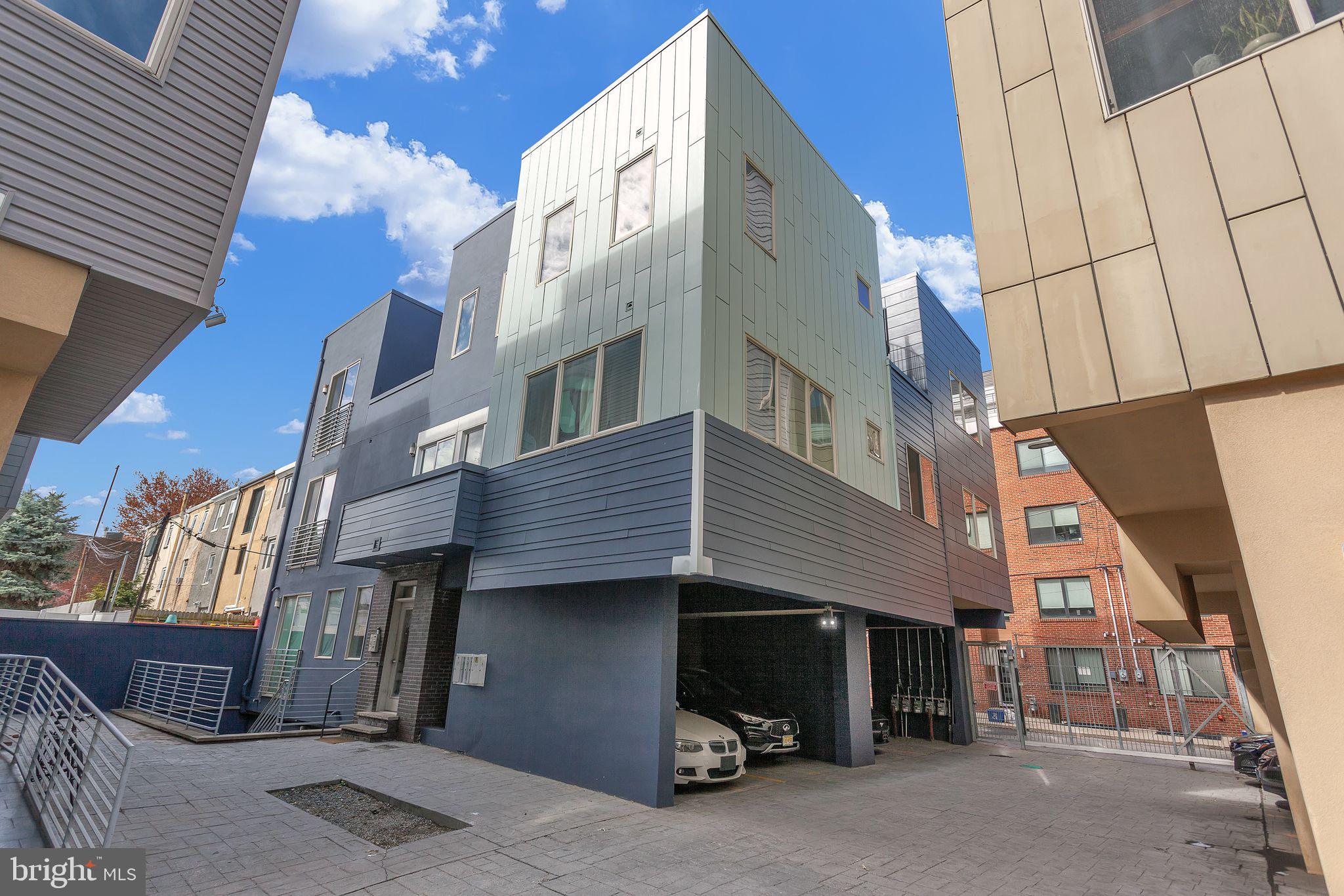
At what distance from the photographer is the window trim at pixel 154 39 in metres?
4.64

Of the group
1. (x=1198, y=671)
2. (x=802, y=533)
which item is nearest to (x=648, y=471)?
(x=802, y=533)

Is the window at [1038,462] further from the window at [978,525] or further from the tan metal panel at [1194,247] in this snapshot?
the tan metal panel at [1194,247]

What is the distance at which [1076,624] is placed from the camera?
73.5 feet

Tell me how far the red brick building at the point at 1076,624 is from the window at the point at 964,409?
3.03 feet

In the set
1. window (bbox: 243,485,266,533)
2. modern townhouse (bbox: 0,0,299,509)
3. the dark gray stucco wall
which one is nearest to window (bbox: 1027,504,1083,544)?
the dark gray stucco wall

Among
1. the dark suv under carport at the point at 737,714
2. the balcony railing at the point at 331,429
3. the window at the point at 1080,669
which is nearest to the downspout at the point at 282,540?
the balcony railing at the point at 331,429

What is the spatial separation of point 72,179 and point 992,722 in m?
23.9

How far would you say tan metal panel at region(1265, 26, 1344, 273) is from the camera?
122 inches

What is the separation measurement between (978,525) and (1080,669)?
8.41 m

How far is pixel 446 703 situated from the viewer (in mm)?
11375

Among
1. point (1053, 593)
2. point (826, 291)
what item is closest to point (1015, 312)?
point (826, 291)

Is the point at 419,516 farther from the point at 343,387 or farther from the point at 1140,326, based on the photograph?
the point at 1140,326

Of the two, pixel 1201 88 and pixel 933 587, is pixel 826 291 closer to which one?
pixel 933 587

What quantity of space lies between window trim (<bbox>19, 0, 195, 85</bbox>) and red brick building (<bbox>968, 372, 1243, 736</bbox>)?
18812 millimetres
